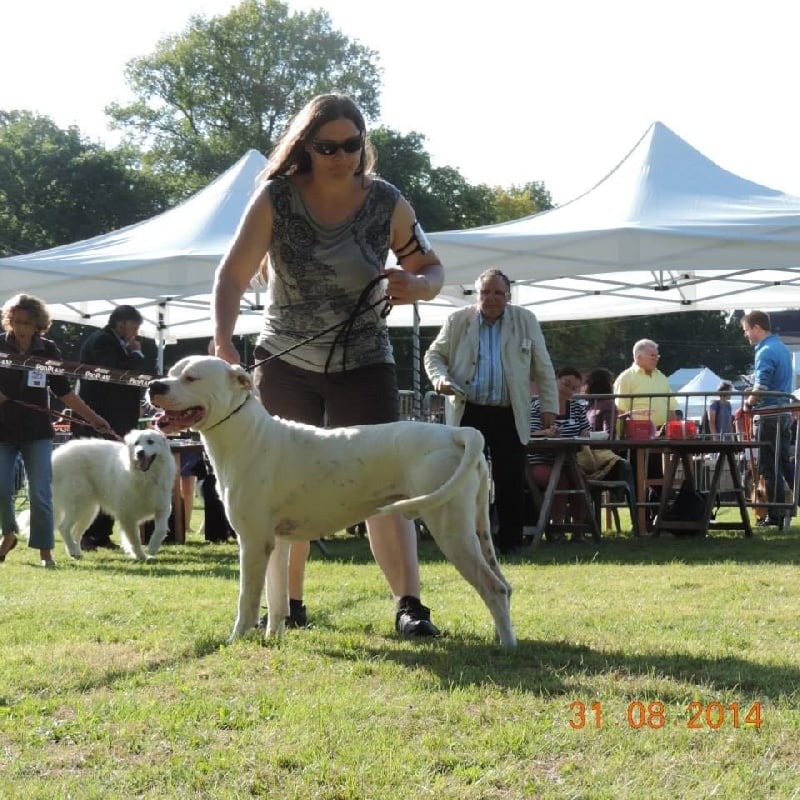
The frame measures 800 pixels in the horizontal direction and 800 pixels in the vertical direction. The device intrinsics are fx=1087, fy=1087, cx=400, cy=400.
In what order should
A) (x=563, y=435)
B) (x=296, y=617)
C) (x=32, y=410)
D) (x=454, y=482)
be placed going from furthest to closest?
(x=563, y=435)
(x=32, y=410)
(x=296, y=617)
(x=454, y=482)

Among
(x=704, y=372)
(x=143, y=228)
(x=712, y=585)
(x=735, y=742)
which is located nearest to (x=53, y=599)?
(x=712, y=585)

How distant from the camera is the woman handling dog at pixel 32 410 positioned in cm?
802

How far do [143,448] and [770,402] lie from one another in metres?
6.42

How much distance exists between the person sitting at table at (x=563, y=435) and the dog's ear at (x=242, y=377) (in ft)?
18.8

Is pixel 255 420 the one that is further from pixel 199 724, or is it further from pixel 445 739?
pixel 445 739

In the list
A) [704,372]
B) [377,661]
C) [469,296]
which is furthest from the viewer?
[704,372]

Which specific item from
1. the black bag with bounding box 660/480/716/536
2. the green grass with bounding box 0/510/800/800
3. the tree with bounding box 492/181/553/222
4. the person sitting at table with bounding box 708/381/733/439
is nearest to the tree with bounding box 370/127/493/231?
the tree with bounding box 492/181/553/222

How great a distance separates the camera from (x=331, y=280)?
454 cm

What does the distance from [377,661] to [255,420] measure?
1.04 metres

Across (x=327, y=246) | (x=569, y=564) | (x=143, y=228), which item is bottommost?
(x=569, y=564)

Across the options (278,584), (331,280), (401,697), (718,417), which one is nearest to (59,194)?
(718,417)

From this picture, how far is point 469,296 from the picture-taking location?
48.3 ft

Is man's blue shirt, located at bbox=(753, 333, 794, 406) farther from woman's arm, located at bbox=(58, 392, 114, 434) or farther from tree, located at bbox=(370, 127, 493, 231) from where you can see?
tree, located at bbox=(370, 127, 493, 231)
